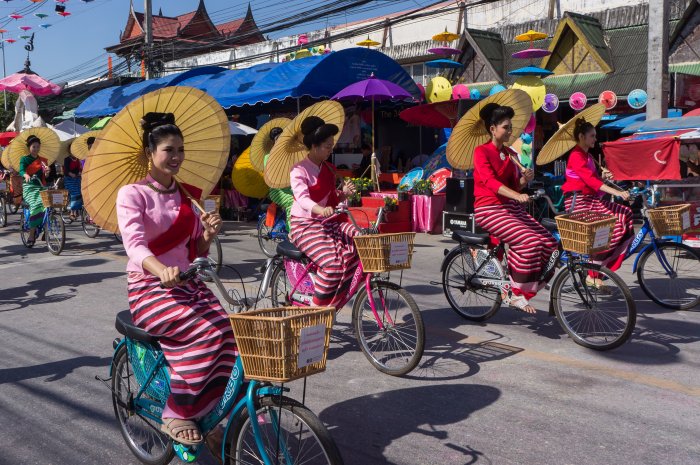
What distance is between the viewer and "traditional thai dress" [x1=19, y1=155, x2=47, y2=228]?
38.6 feet

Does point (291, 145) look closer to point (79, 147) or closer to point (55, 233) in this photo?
point (55, 233)

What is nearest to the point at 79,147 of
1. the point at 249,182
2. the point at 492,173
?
the point at 249,182

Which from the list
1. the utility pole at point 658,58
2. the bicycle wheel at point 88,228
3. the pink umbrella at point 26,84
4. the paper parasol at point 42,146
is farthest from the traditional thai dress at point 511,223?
the pink umbrella at point 26,84

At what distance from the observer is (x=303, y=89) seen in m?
15.7

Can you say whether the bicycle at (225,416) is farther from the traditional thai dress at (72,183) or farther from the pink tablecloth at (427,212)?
the traditional thai dress at (72,183)

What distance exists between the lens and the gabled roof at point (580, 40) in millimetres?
16922

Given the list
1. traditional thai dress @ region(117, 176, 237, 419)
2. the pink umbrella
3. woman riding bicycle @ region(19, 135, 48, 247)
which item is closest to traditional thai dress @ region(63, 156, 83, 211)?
woman riding bicycle @ region(19, 135, 48, 247)

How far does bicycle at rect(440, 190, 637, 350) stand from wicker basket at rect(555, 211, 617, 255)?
0.26 m

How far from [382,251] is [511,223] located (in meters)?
1.87

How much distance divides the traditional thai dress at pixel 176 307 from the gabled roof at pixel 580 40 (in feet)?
51.1

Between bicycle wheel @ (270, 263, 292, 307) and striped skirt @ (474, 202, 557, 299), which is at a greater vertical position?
striped skirt @ (474, 202, 557, 299)

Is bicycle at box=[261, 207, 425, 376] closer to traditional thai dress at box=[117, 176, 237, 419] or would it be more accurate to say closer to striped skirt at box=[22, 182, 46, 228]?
traditional thai dress at box=[117, 176, 237, 419]

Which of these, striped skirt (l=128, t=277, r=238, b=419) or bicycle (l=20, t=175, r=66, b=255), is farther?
bicycle (l=20, t=175, r=66, b=255)

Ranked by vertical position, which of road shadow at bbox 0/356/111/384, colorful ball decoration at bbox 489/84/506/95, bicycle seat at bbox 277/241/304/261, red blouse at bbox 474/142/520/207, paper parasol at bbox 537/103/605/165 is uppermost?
colorful ball decoration at bbox 489/84/506/95
